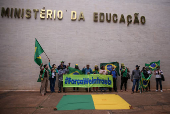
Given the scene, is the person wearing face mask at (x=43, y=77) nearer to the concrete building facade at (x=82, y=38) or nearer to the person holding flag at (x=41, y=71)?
the person holding flag at (x=41, y=71)

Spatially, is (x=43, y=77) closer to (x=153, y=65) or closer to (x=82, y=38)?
(x=82, y=38)

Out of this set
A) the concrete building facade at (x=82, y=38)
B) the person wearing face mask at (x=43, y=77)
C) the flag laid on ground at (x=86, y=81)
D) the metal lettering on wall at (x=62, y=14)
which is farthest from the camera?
the metal lettering on wall at (x=62, y=14)

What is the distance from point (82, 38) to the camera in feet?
29.7

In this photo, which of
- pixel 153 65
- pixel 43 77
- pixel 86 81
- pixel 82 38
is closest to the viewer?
pixel 43 77

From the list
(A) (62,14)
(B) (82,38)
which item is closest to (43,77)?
(B) (82,38)

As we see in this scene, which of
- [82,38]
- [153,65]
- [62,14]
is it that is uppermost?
[62,14]

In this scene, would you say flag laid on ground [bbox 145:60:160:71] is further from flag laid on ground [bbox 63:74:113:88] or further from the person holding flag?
the person holding flag

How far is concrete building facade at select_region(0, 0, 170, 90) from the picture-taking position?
8523mm

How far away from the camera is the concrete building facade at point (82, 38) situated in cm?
852

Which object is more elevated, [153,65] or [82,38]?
[82,38]

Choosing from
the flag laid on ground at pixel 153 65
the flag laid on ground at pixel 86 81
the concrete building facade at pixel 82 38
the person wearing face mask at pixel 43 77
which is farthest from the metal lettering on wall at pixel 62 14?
the flag laid on ground at pixel 86 81

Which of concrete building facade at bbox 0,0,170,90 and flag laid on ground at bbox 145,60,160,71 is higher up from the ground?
concrete building facade at bbox 0,0,170,90

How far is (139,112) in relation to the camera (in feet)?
14.0

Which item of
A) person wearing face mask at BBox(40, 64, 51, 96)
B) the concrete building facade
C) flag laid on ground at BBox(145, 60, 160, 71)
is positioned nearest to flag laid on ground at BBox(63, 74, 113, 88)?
person wearing face mask at BBox(40, 64, 51, 96)
